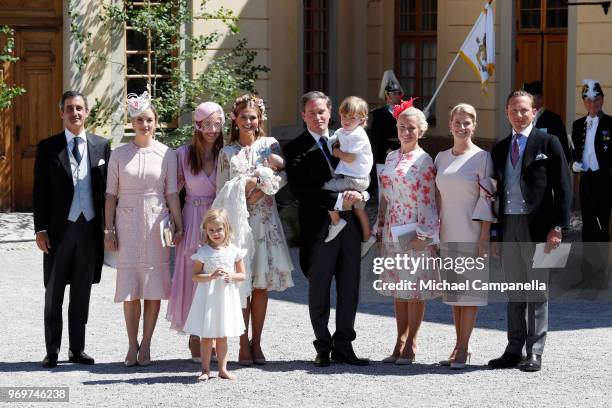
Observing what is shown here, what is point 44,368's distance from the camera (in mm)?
8945

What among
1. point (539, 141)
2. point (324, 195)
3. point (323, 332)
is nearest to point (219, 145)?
point (324, 195)

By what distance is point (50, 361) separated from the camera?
8984 millimetres

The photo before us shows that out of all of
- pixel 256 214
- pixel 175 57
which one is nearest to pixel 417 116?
pixel 256 214

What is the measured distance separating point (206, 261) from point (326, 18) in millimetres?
11964

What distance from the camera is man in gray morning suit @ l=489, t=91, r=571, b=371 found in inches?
348

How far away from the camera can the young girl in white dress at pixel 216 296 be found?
8.58 metres

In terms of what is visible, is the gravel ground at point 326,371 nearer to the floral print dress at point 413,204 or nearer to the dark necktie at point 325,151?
the floral print dress at point 413,204

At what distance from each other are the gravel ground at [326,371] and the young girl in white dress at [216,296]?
0.67ft

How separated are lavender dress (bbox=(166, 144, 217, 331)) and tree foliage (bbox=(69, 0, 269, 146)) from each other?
7389mm

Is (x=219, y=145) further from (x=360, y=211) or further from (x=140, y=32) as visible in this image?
(x=140, y=32)

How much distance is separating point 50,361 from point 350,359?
184 cm

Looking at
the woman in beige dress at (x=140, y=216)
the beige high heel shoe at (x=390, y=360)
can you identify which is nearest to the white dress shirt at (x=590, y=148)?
the beige high heel shoe at (x=390, y=360)

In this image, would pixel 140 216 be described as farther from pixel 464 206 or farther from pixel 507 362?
pixel 507 362

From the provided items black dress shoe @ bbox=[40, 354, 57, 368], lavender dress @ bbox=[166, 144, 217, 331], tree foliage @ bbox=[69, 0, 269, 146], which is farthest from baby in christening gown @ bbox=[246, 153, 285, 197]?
tree foliage @ bbox=[69, 0, 269, 146]
